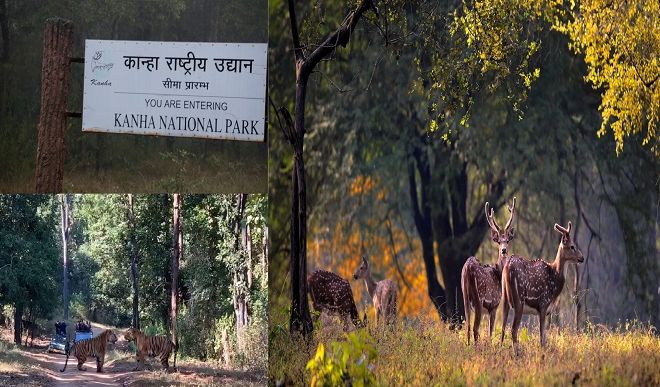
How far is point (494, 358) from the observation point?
→ 909 cm

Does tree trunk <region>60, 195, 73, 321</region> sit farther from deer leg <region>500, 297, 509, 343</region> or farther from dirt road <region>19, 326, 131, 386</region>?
deer leg <region>500, 297, 509, 343</region>

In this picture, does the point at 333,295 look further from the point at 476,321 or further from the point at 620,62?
the point at 620,62

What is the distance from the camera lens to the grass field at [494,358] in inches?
355

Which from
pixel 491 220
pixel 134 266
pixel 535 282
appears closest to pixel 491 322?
pixel 535 282

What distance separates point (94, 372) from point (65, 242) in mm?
985

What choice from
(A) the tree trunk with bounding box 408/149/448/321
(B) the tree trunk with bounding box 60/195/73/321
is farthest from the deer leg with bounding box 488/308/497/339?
(B) the tree trunk with bounding box 60/195/73/321

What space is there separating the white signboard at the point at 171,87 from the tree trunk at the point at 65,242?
0.98 m

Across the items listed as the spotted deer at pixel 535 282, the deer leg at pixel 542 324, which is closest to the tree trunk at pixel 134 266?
the spotted deer at pixel 535 282

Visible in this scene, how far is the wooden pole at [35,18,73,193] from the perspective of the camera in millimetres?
10078

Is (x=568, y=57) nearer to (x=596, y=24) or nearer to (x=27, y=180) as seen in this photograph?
(x=596, y=24)

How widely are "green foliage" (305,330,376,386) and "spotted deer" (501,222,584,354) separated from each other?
986mm

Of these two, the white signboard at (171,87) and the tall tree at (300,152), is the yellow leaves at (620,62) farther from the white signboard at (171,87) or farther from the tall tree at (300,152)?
the white signboard at (171,87)

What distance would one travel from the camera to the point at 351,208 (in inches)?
366

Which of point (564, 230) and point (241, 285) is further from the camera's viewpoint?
point (241, 285)
